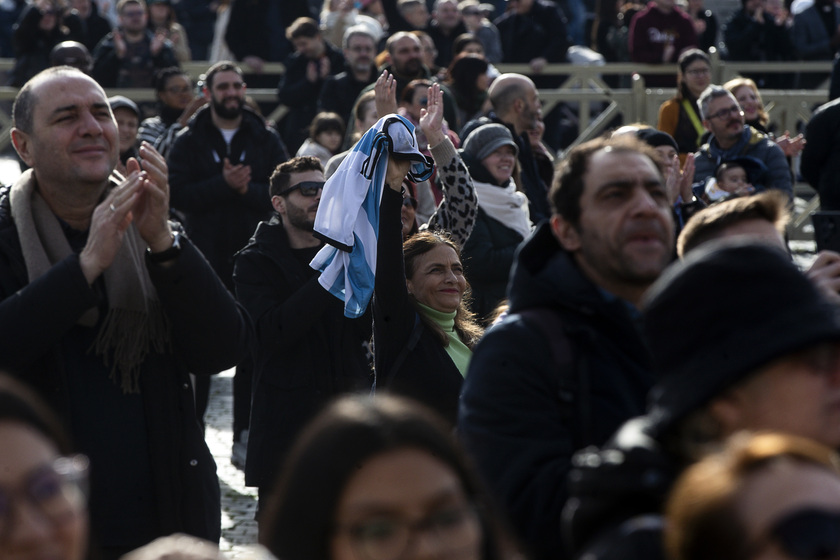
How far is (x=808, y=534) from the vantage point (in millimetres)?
1807

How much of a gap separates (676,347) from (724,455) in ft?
1.60

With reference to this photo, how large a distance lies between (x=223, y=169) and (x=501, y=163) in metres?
2.37

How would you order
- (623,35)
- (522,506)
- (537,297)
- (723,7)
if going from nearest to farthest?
(522,506), (537,297), (623,35), (723,7)

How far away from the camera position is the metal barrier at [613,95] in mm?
13492

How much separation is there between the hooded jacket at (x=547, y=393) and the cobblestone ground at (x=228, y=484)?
10.1 feet

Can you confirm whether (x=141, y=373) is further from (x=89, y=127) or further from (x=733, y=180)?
(x=733, y=180)

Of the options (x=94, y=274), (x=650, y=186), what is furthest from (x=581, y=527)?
(x=94, y=274)

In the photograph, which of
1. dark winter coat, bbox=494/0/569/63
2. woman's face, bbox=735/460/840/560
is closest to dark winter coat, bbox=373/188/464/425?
woman's face, bbox=735/460/840/560

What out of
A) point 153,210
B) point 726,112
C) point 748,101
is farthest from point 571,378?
point 748,101

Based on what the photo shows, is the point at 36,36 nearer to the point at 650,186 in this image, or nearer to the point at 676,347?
the point at 650,186

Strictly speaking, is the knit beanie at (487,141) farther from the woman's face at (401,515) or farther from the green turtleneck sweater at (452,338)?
the woman's face at (401,515)

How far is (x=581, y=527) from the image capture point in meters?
2.23

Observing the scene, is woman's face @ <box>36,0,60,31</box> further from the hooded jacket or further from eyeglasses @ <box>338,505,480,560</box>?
eyeglasses @ <box>338,505,480,560</box>

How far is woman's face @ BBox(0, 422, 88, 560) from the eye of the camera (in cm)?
196
